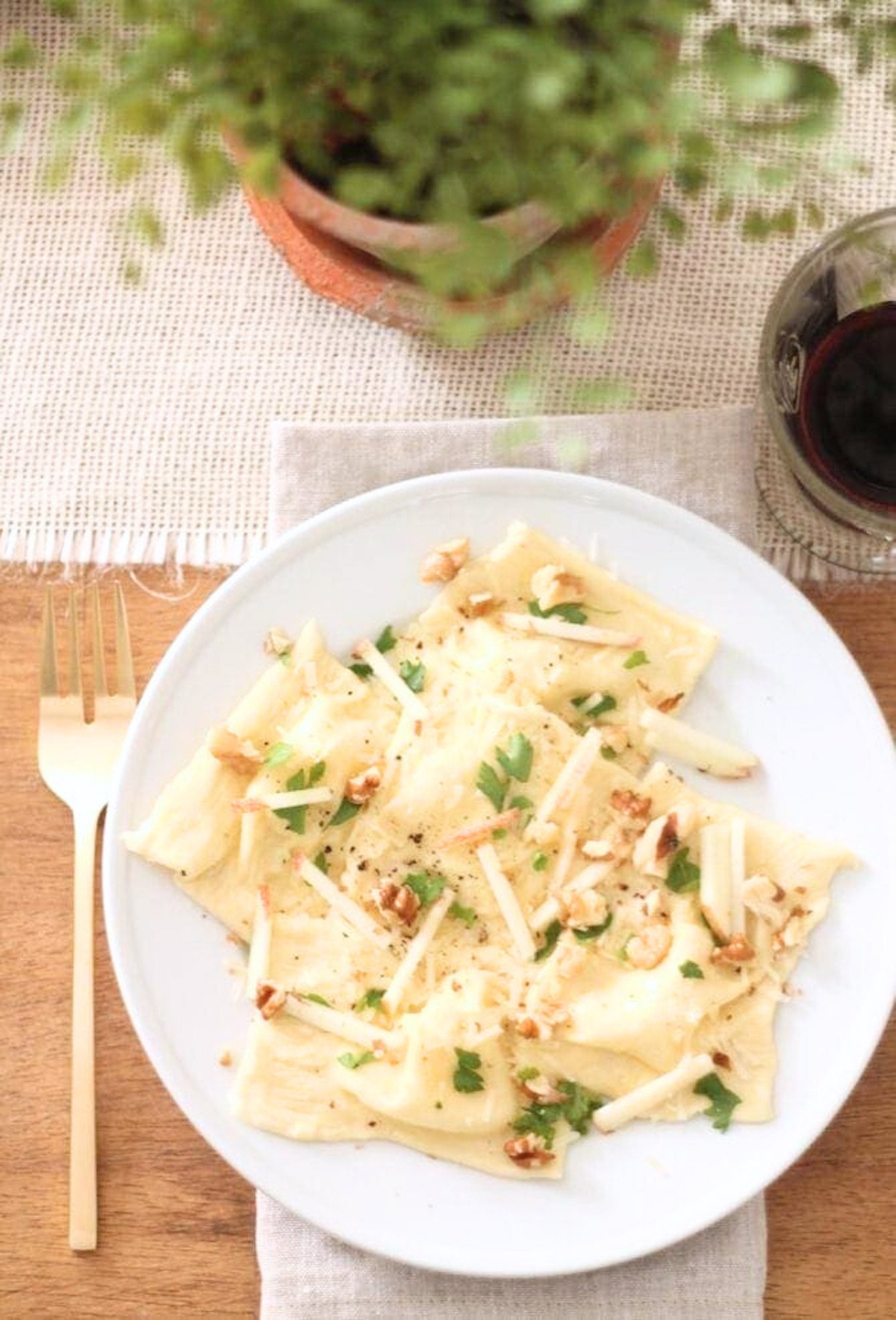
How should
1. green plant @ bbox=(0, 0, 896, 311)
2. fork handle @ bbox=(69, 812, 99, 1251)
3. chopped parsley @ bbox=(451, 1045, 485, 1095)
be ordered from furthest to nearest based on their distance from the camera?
fork handle @ bbox=(69, 812, 99, 1251)
chopped parsley @ bbox=(451, 1045, 485, 1095)
green plant @ bbox=(0, 0, 896, 311)

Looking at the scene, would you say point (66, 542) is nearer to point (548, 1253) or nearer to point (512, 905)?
point (512, 905)

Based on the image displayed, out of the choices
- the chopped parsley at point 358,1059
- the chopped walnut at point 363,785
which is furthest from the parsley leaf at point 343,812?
the chopped parsley at point 358,1059

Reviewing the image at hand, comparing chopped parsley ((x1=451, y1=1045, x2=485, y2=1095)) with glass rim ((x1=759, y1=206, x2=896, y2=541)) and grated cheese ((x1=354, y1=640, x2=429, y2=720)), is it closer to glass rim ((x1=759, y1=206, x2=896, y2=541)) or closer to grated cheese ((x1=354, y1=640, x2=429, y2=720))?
grated cheese ((x1=354, y1=640, x2=429, y2=720))

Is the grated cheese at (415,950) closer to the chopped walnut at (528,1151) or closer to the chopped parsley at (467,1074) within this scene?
the chopped parsley at (467,1074)

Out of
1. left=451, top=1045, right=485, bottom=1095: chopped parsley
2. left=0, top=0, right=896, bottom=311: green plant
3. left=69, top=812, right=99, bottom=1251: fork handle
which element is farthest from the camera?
left=69, top=812, right=99, bottom=1251: fork handle

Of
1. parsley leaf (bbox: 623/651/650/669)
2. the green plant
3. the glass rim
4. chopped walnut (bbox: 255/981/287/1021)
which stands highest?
the green plant

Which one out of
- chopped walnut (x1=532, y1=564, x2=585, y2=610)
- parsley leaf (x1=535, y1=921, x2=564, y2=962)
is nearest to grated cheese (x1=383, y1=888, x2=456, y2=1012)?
parsley leaf (x1=535, y1=921, x2=564, y2=962)

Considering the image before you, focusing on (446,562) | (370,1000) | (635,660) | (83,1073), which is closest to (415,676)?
(446,562)

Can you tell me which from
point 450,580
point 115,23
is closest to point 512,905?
point 450,580
